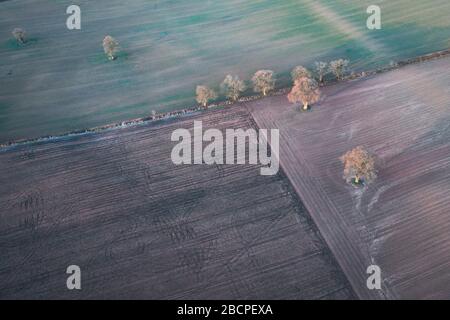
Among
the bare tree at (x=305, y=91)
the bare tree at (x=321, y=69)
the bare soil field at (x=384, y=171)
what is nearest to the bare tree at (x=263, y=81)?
the bare soil field at (x=384, y=171)

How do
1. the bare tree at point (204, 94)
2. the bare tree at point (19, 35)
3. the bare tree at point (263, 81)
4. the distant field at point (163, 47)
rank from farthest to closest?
the bare tree at point (19, 35) < the distant field at point (163, 47) < the bare tree at point (263, 81) < the bare tree at point (204, 94)

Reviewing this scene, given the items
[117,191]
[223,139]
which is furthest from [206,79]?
[117,191]

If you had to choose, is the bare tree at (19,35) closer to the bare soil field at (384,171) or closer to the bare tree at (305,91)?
the bare soil field at (384,171)

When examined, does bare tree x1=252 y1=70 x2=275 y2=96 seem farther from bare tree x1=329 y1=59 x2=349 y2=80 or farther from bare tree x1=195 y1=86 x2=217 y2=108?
bare tree x1=329 y1=59 x2=349 y2=80

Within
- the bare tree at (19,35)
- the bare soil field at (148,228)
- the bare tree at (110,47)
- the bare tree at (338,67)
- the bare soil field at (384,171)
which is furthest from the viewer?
the bare tree at (19,35)

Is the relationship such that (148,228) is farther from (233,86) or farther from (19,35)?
(19,35)

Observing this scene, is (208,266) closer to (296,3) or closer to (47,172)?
(47,172)
